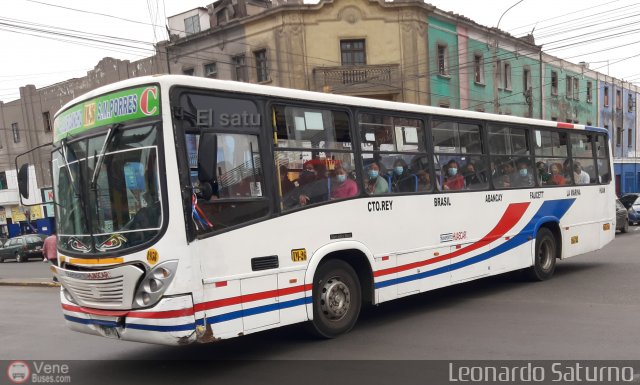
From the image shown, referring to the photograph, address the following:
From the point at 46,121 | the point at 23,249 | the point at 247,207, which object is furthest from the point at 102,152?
the point at 46,121

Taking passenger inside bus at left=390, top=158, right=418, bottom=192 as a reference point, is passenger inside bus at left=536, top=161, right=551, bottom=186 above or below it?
below

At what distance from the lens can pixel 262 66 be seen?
949 inches

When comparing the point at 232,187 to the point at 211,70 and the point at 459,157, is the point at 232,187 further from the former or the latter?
the point at 211,70

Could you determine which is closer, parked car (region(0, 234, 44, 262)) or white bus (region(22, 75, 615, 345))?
white bus (region(22, 75, 615, 345))

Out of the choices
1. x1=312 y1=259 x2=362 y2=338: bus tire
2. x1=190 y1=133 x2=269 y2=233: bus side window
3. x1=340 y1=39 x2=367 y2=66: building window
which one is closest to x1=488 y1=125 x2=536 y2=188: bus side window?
x1=312 y1=259 x2=362 y2=338: bus tire

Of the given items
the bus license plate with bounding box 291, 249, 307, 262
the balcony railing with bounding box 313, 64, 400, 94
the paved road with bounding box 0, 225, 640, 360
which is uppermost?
the balcony railing with bounding box 313, 64, 400, 94

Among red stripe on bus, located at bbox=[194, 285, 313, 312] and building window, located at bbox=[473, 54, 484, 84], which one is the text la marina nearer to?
red stripe on bus, located at bbox=[194, 285, 313, 312]

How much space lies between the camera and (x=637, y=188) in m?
44.6

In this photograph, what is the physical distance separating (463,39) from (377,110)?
21762 mm

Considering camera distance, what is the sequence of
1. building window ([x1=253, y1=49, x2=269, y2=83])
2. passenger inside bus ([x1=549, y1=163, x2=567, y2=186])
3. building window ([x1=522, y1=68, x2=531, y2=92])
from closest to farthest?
passenger inside bus ([x1=549, y1=163, x2=567, y2=186]) → building window ([x1=253, y1=49, x2=269, y2=83]) → building window ([x1=522, y1=68, x2=531, y2=92])

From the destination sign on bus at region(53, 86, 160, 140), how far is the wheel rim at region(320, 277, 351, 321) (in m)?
2.93

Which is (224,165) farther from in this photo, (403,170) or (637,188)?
(637,188)

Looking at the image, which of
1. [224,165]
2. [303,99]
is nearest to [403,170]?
[303,99]

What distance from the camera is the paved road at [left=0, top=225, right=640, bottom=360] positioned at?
597 cm
